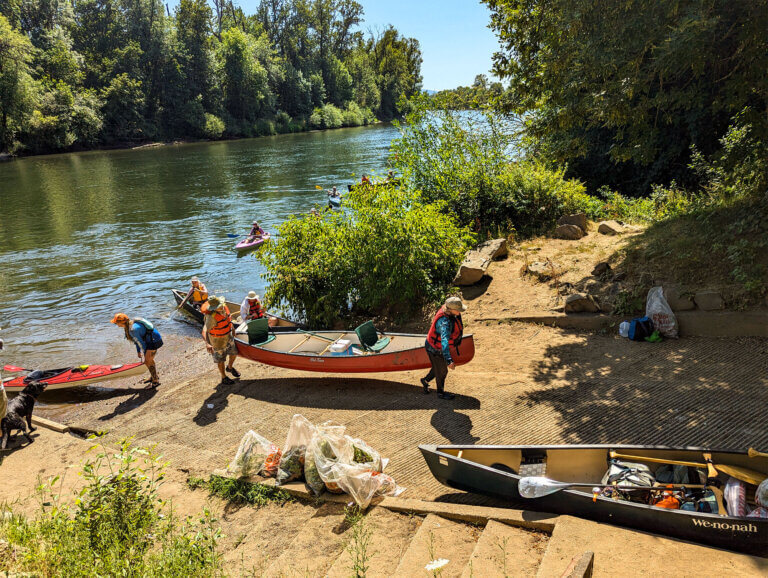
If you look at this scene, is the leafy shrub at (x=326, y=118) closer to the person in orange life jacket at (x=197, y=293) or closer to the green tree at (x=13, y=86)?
the green tree at (x=13, y=86)

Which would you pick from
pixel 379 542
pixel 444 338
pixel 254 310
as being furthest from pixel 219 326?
pixel 379 542

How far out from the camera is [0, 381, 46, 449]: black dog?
8.08 meters

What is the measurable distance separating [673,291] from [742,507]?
5.45m

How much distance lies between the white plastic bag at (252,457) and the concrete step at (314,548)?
3.52 feet

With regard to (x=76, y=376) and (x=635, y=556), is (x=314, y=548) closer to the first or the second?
(x=635, y=556)

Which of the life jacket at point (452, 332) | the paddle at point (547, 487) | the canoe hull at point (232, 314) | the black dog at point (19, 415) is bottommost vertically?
the canoe hull at point (232, 314)

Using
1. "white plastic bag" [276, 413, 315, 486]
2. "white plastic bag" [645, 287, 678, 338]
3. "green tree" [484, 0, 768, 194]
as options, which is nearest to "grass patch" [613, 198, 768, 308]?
"white plastic bag" [645, 287, 678, 338]

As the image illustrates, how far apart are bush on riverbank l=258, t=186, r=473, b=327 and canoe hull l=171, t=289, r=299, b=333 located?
376 mm

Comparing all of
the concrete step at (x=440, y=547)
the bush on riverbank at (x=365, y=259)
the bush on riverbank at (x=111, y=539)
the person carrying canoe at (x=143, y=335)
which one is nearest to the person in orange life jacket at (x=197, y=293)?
the bush on riverbank at (x=365, y=259)

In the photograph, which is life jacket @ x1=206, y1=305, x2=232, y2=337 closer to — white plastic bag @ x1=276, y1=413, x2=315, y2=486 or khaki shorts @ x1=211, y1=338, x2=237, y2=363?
khaki shorts @ x1=211, y1=338, x2=237, y2=363

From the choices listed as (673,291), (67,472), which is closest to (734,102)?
(673,291)

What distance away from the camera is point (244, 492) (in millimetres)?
6148

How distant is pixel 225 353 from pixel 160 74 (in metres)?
70.3

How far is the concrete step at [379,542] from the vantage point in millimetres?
4570
